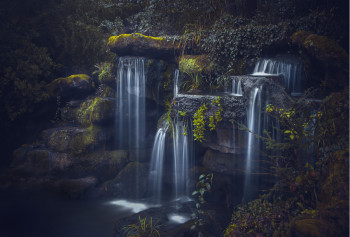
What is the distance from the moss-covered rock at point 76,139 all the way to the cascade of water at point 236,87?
418cm

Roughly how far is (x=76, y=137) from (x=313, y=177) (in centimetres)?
629

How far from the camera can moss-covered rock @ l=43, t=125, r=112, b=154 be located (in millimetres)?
6984

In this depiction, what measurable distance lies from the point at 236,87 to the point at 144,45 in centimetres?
319

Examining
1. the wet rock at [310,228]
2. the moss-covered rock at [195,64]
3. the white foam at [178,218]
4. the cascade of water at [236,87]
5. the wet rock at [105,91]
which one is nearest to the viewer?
the wet rock at [310,228]

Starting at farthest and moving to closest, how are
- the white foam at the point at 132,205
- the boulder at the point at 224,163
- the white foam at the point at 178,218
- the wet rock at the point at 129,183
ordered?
1. the wet rock at the point at 129,183
2. the white foam at the point at 132,205
3. the boulder at the point at 224,163
4. the white foam at the point at 178,218

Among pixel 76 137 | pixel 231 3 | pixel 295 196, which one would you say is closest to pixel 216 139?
pixel 295 196

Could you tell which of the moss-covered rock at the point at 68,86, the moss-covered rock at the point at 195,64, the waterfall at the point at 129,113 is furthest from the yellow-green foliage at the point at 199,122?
the moss-covered rock at the point at 68,86

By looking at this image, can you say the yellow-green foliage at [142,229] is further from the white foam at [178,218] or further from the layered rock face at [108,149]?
the layered rock face at [108,149]

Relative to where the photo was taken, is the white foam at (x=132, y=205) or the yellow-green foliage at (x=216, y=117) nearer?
the yellow-green foliage at (x=216, y=117)

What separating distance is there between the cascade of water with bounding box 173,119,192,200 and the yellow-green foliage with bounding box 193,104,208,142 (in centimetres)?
38

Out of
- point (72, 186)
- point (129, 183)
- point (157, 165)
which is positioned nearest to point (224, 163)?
point (157, 165)

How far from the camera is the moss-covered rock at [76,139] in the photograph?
22.9ft

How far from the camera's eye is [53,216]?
575 centimetres

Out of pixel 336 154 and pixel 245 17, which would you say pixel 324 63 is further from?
pixel 245 17
